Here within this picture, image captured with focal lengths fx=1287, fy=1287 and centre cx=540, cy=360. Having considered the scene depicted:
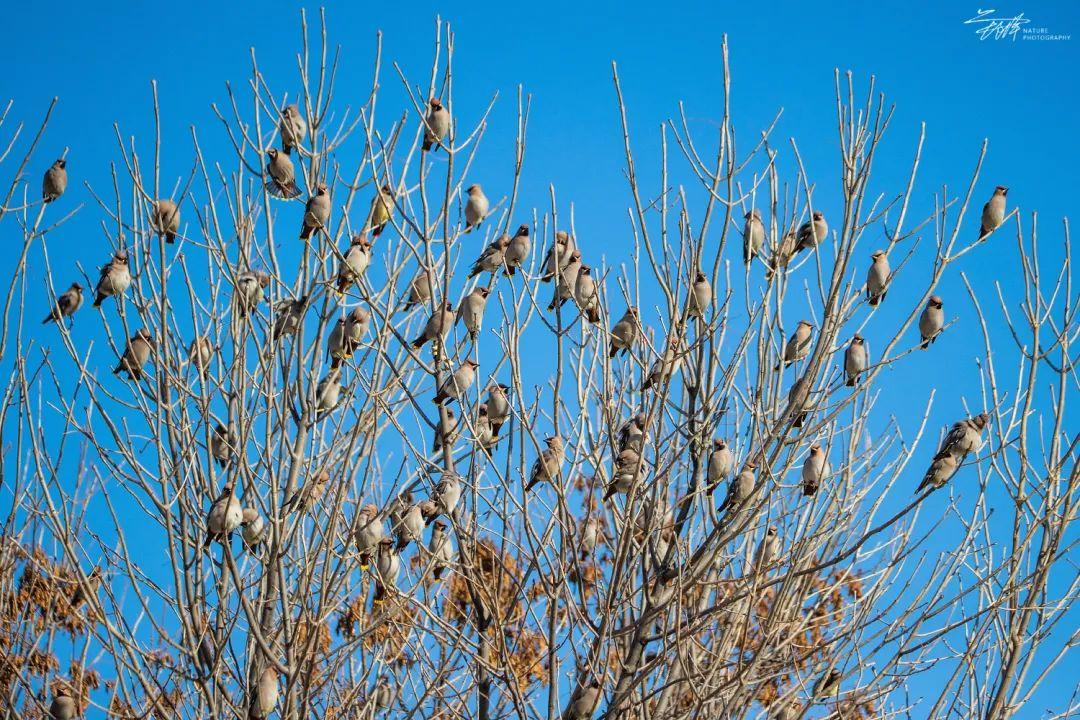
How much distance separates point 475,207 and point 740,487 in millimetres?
2594

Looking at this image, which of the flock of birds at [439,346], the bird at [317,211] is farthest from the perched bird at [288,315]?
the bird at [317,211]

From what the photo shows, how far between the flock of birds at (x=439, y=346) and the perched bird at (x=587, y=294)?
0.04 feet

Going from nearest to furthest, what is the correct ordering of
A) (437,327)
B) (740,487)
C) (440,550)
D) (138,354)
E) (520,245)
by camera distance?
(740,487) < (440,550) < (437,327) < (138,354) < (520,245)

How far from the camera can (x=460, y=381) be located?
6.64m

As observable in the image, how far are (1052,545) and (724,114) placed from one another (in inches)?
93.8

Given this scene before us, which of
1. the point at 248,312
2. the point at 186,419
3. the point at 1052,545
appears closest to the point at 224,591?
the point at 186,419

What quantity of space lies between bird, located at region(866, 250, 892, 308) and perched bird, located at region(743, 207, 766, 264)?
0.59 meters

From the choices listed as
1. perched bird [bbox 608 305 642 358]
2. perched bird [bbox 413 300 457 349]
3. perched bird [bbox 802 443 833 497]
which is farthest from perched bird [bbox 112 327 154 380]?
perched bird [bbox 802 443 833 497]

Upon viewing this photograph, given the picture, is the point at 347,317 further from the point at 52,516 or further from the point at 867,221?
the point at 867,221

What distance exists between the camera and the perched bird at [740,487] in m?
5.66

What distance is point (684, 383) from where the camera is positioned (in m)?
6.21

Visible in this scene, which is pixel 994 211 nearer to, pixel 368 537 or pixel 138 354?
pixel 368 537

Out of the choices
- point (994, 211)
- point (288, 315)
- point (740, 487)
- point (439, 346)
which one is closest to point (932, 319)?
point (994, 211)

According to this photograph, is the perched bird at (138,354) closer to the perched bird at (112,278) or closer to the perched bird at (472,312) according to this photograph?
the perched bird at (112,278)
